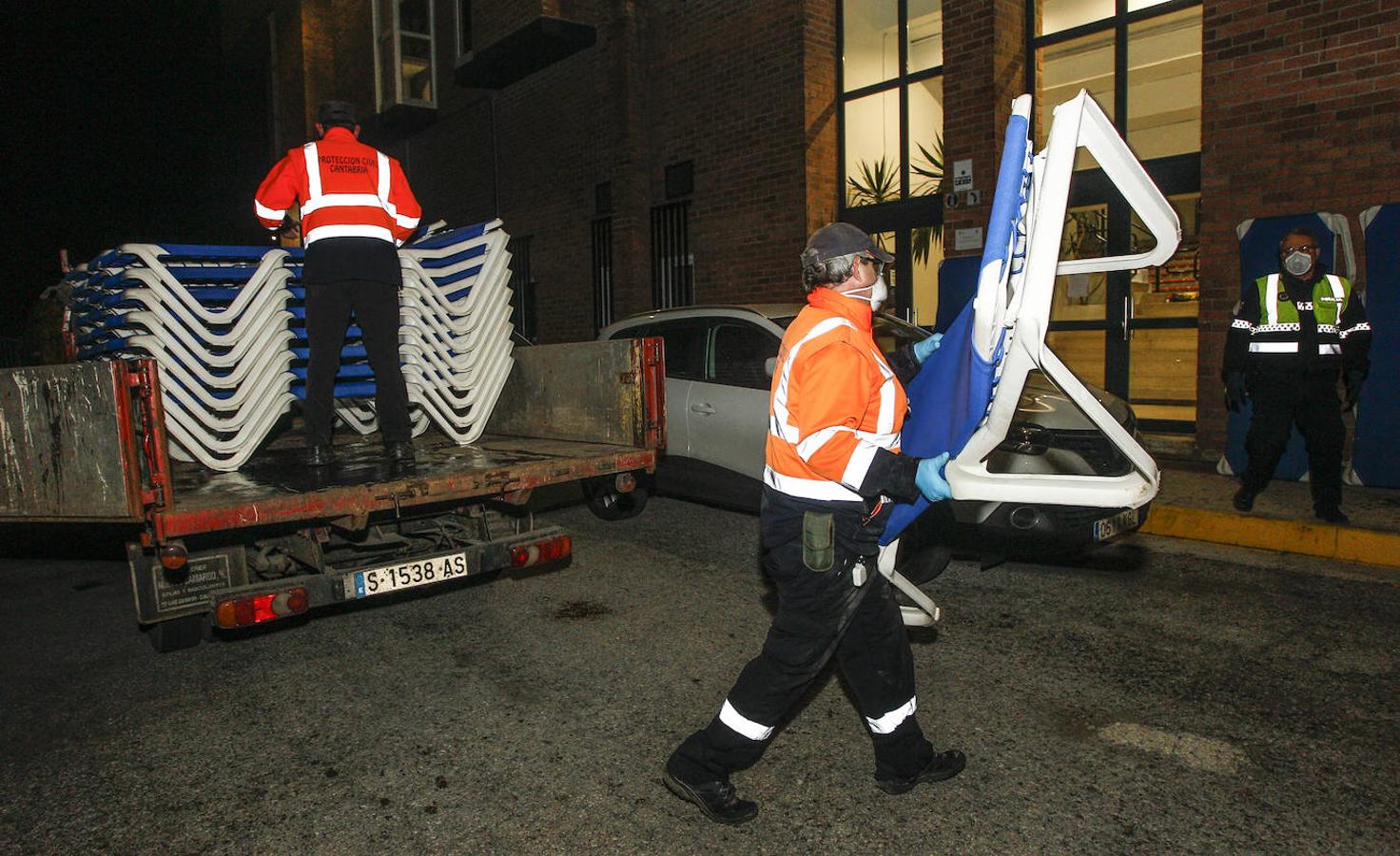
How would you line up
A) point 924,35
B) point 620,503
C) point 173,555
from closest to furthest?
point 173,555
point 620,503
point 924,35

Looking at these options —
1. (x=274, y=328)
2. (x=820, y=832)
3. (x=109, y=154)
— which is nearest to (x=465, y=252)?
(x=274, y=328)

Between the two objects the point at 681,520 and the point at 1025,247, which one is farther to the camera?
the point at 681,520

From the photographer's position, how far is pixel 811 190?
11.0 meters

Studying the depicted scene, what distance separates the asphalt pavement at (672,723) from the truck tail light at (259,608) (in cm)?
40

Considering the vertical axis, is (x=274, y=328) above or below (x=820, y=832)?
above

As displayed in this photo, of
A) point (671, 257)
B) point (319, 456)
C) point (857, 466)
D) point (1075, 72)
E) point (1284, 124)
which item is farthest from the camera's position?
point (671, 257)

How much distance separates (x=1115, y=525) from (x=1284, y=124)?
4.44 m

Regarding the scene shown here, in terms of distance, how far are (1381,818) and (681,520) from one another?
5.17 m

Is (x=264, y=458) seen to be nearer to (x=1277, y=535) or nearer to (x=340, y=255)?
(x=340, y=255)

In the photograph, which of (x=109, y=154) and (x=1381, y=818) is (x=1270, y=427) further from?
(x=109, y=154)

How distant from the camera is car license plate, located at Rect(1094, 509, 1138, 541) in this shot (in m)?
5.36

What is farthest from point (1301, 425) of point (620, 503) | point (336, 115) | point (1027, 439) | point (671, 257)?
point (671, 257)

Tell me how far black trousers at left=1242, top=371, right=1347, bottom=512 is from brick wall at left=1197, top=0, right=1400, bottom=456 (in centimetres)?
178

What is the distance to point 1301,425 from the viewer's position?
640 cm
